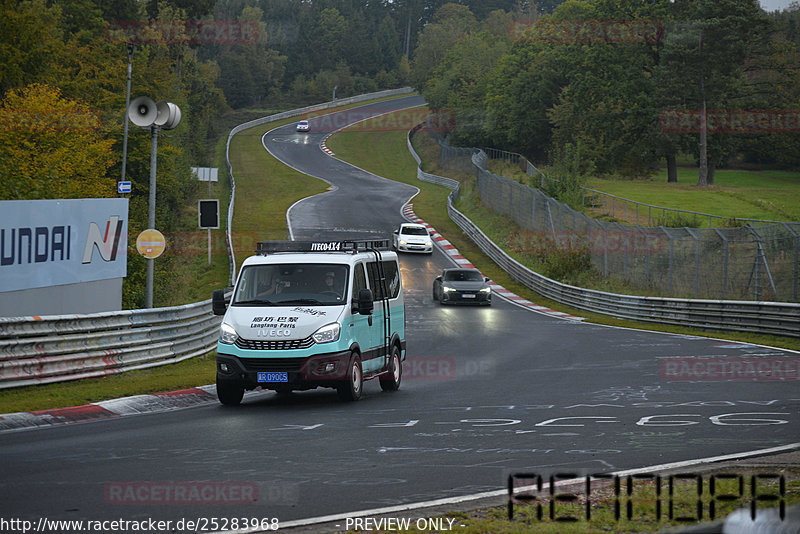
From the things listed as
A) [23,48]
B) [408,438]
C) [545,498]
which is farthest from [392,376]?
[23,48]

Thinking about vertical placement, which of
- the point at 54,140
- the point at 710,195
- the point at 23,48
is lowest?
the point at 710,195

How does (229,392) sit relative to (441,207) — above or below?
below

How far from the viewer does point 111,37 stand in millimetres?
81625

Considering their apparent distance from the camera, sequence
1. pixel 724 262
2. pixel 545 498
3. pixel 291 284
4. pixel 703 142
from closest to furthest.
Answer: pixel 545 498
pixel 291 284
pixel 724 262
pixel 703 142

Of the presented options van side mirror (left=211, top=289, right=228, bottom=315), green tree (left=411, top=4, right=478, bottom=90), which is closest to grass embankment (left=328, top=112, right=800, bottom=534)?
van side mirror (left=211, top=289, right=228, bottom=315)

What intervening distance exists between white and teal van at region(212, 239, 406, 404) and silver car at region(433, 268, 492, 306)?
62.6 feet

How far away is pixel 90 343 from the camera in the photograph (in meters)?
16.5

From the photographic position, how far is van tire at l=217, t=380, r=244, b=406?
1384cm

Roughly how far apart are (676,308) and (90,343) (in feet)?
63.3

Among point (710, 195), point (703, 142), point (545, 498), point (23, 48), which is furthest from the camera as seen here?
point (703, 142)

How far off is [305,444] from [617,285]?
2835cm

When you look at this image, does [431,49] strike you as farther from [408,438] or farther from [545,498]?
[545,498]

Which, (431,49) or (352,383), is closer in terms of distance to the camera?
(352,383)

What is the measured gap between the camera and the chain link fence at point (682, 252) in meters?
25.8
